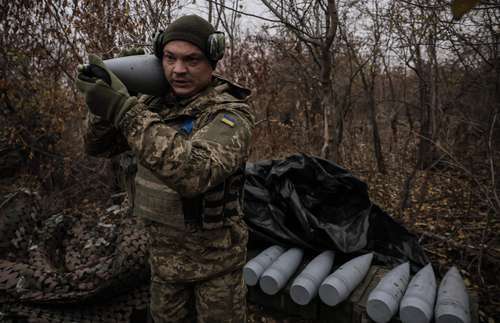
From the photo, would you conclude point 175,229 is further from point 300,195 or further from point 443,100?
point 443,100

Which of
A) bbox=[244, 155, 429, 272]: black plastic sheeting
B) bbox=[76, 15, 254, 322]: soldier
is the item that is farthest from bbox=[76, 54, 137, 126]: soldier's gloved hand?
bbox=[244, 155, 429, 272]: black plastic sheeting

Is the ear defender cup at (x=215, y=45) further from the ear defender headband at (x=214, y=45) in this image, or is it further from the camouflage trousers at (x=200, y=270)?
the camouflage trousers at (x=200, y=270)

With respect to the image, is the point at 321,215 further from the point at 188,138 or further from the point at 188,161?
the point at 188,161

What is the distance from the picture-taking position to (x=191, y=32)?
5.44 ft

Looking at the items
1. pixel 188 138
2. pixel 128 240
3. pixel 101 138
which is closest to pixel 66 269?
pixel 128 240

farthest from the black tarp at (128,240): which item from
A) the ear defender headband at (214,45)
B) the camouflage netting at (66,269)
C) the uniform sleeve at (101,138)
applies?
the ear defender headband at (214,45)

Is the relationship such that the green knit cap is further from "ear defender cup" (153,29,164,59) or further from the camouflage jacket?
the camouflage jacket

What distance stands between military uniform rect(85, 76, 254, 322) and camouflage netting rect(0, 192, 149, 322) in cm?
54

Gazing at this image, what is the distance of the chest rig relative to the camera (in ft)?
5.43

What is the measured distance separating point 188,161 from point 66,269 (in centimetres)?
220

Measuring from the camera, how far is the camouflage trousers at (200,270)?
1774 mm

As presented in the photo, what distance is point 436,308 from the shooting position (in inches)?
88.5

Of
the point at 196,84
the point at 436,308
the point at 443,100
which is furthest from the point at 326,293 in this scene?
the point at 443,100

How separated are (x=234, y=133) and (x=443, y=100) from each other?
6.83 m
